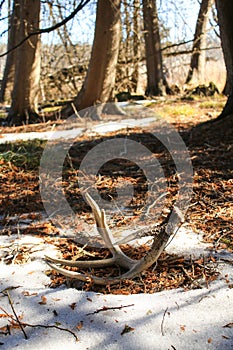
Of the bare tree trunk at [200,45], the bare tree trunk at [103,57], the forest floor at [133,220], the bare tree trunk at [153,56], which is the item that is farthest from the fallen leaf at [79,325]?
the bare tree trunk at [200,45]

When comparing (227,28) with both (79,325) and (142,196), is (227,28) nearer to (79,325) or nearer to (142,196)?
(142,196)

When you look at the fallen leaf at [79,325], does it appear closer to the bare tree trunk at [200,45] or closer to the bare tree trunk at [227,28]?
the bare tree trunk at [227,28]

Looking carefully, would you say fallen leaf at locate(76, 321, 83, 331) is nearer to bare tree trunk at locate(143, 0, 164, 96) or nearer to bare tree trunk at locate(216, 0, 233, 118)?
bare tree trunk at locate(216, 0, 233, 118)

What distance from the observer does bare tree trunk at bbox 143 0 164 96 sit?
1042 cm

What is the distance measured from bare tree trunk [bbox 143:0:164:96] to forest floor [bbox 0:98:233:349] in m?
5.67

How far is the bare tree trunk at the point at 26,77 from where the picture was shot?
771cm

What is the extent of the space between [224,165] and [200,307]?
2.20 m

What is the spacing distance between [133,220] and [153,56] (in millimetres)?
8754

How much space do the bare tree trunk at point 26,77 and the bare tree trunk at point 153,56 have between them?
3758 mm

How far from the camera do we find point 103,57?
7520 millimetres

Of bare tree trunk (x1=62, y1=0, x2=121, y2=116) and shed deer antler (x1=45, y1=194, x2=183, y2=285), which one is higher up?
bare tree trunk (x1=62, y1=0, x2=121, y2=116)

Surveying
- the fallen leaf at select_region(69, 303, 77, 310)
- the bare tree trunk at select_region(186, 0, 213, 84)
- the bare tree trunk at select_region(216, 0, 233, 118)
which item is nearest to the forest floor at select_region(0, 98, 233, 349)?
the fallen leaf at select_region(69, 303, 77, 310)

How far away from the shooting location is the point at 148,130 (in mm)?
5695

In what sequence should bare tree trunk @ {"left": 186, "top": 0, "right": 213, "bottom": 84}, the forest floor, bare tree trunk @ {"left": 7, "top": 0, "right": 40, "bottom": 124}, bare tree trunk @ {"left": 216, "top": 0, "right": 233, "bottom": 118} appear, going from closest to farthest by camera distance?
the forest floor → bare tree trunk @ {"left": 216, "top": 0, "right": 233, "bottom": 118} → bare tree trunk @ {"left": 7, "top": 0, "right": 40, "bottom": 124} → bare tree trunk @ {"left": 186, "top": 0, "right": 213, "bottom": 84}
